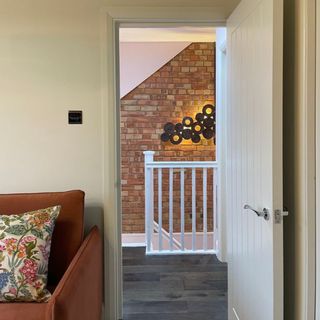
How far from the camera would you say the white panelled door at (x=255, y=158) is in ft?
5.18

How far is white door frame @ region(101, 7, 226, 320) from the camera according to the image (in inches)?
93.0

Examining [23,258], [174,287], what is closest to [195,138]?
[174,287]

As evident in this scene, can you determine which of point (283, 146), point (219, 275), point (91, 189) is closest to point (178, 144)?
point (219, 275)

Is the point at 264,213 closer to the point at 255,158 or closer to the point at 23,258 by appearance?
the point at 255,158

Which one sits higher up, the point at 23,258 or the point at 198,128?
the point at 198,128

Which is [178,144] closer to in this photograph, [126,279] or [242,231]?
[126,279]

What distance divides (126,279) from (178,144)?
2.59 metres

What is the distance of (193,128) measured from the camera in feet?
17.9

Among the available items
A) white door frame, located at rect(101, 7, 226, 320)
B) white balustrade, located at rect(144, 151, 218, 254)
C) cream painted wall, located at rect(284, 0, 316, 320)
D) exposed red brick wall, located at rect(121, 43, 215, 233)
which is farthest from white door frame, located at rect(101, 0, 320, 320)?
exposed red brick wall, located at rect(121, 43, 215, 233)

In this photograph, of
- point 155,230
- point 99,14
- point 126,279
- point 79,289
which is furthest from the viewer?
point 155,230

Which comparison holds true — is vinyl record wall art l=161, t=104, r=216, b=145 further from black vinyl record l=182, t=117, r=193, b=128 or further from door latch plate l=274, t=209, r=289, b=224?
door latch plate l=274, t=209, r=289, b=224

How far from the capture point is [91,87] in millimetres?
2402

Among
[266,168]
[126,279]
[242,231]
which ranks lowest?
[126,279]

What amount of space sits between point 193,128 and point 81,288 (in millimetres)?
4004
